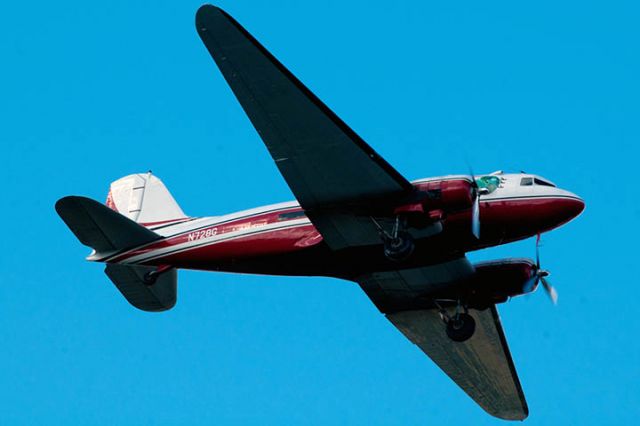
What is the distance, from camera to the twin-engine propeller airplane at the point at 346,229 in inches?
1241

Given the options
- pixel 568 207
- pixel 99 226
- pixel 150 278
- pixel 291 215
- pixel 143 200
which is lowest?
pixel 568 207

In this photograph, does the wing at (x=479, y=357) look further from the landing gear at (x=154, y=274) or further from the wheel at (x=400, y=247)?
the landing gear at (x=154, y=274)

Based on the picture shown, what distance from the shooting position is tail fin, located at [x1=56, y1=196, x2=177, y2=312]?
1382 inches

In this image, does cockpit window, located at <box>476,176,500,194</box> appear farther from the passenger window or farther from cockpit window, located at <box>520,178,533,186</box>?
→ the passenger window

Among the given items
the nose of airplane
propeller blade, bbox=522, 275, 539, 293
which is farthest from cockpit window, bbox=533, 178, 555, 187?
propeller blade, bbox=522, 275, 539, 293

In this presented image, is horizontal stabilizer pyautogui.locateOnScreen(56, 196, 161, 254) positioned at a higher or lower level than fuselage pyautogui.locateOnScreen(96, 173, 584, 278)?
higher

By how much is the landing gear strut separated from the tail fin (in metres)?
8.11

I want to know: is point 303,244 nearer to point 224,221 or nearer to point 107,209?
point 224,221

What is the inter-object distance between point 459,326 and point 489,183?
19.5 feet

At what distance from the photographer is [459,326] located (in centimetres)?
3684

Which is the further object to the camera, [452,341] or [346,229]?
[452,341]

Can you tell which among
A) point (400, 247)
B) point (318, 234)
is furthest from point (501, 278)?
point (318, 234)

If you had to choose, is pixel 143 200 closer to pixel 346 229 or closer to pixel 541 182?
pixel 346 229

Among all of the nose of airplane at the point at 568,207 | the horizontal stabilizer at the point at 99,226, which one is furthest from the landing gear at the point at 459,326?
the horizontal stabilizer at the point at 99,226
